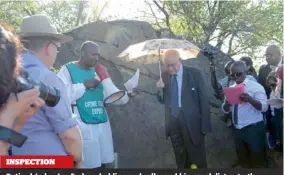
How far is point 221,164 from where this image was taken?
10.9 ft

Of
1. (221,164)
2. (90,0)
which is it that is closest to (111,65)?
(221,164)

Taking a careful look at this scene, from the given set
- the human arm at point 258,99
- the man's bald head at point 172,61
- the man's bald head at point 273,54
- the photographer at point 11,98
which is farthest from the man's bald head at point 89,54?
the photographer at point 11,98

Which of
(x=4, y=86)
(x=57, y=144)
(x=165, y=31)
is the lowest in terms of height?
(x=57, y=144)

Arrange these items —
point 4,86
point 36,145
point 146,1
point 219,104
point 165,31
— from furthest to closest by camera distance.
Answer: point 146,1 < point 165,31 < point 219,104 < point 36,145 < point 4,86

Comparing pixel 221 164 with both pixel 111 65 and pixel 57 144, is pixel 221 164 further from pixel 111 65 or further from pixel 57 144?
pixel 57 144

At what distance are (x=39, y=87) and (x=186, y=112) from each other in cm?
167

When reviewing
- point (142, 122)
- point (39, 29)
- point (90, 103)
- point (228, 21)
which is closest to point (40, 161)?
point (39, 29)

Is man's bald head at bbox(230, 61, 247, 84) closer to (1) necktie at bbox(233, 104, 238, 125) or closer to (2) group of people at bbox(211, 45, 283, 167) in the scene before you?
(2) group of people at bbox(211, 45, 283, 167)

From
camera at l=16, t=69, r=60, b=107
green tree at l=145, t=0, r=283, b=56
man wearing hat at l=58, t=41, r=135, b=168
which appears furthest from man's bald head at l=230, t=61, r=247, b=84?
green tree at l=145, t=0, r=283, b=56

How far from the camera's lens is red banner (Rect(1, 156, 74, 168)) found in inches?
63.1

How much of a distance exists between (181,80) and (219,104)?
0.81m

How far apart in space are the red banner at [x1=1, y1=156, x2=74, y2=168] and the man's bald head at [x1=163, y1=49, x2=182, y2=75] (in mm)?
1318

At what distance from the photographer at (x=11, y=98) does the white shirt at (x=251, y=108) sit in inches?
73.1

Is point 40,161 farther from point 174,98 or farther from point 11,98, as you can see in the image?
point 174,98
